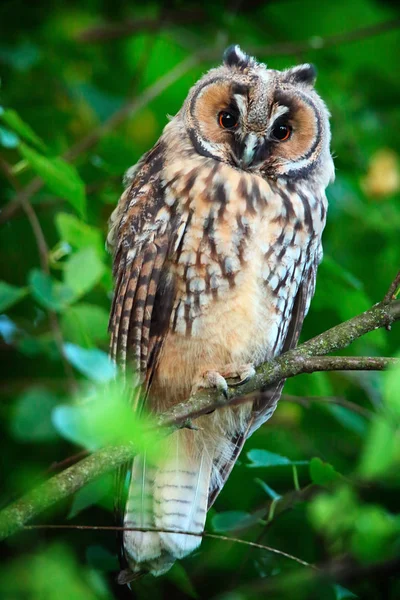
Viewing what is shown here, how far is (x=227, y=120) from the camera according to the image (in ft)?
8.71

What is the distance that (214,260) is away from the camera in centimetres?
248

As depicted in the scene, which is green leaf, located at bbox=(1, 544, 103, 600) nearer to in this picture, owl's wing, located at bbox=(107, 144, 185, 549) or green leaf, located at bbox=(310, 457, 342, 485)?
green leaf, located at bbox=(310, 457, 342, 485)

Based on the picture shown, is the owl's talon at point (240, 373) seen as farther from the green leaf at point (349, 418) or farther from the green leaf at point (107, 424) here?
the green leaf at point (107, 424)

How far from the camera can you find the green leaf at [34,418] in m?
2.09

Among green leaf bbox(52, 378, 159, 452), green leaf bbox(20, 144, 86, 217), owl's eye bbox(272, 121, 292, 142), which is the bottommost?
green leaf bbox(52, 378, 159, 452)

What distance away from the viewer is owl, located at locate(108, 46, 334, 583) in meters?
2.52

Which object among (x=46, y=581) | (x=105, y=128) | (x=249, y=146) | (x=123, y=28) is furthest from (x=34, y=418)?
(x=123, y=28)

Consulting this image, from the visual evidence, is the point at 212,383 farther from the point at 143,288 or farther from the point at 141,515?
the point at 141,515

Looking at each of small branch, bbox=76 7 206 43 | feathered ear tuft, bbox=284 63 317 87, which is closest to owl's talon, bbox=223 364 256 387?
feathered ear tuft, bbox=284 63 317 87

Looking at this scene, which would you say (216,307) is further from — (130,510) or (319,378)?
(130,510)

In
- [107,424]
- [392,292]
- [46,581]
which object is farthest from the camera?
[392,292]

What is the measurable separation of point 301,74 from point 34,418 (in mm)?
1473

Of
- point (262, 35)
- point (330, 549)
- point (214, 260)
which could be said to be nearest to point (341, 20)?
point (262, 35)

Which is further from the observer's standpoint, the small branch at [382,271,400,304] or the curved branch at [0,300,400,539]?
the small branch at [382,271,400,304]
